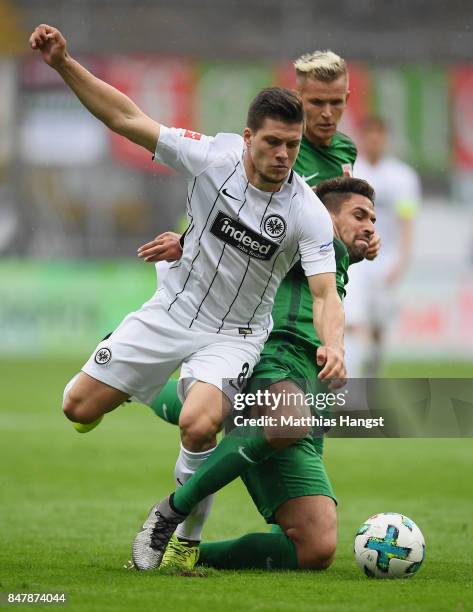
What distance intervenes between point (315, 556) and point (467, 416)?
1.15m

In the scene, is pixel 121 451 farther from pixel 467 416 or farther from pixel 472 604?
pixel 472 604

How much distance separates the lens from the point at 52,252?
2066 cm

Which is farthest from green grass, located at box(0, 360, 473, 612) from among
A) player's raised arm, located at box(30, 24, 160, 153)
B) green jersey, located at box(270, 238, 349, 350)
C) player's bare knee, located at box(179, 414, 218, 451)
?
player's raised arm, located at box(30, 24, 160, 153)

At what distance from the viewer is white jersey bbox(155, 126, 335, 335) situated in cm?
570

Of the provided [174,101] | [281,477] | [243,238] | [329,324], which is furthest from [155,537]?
[174,101]

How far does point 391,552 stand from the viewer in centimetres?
554

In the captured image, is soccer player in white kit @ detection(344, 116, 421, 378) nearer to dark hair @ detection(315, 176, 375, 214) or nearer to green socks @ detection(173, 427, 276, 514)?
dark hair @ detection(315, 176, 375, 214)

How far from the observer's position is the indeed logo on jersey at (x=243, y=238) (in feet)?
18.7

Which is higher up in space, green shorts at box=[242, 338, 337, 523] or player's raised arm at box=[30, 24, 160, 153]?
player's raised arm at box=[30, 24, 160, 153]

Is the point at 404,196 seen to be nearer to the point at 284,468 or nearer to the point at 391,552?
the point at 284,468

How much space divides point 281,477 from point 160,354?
825 mm

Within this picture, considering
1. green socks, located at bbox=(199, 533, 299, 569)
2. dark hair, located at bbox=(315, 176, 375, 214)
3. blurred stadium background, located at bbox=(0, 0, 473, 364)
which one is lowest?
green socks, located at bbox=(199, 533, 299, 569)

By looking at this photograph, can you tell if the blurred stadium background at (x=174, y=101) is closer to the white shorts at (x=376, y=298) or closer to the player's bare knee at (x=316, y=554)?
the white shorts at (x=376, y=298)

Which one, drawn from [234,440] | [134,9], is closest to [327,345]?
[234,440]
